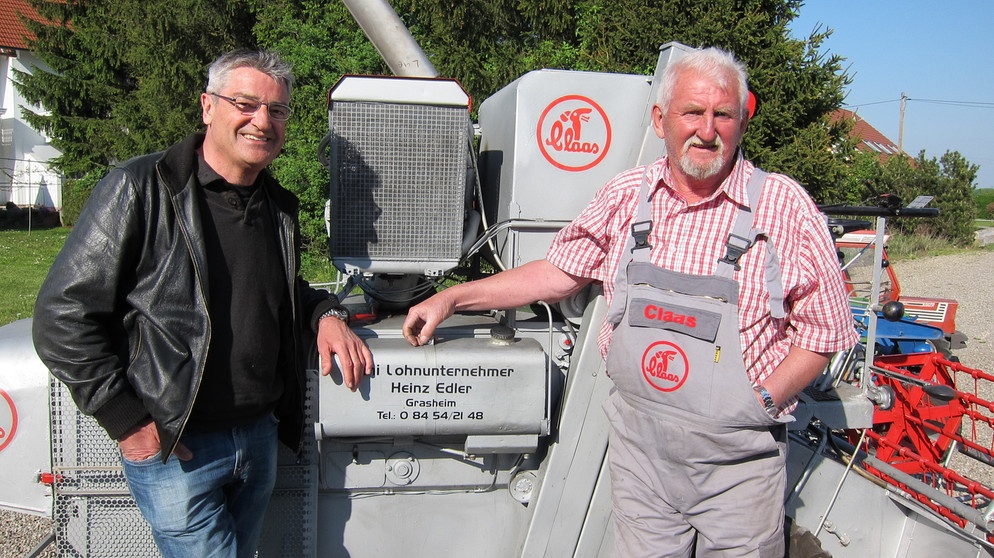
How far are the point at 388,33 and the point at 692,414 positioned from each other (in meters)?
2.37

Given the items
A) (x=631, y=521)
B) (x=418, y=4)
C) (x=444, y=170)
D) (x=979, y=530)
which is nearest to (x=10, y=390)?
(x=444, y=170)

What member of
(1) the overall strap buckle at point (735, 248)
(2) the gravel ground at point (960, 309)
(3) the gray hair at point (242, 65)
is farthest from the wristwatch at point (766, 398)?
(2) the gravel ground at point (960, 309)

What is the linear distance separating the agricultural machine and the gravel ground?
1836mm

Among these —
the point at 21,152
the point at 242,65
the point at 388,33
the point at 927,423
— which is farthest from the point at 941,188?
the point at 21,152

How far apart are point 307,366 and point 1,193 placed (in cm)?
3464

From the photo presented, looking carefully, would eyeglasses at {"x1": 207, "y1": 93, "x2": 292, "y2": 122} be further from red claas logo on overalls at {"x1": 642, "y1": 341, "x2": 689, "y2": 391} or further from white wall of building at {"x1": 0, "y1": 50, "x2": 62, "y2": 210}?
white wall of building at {"x1": 0, "y1": 50, "x2": 62, "y2": 210}

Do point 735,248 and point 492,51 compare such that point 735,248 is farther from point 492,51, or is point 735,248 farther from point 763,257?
point 492,51

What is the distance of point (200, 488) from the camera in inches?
78.6

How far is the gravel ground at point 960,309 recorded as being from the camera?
3.96 meters

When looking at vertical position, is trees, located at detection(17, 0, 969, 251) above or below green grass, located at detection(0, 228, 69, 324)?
above

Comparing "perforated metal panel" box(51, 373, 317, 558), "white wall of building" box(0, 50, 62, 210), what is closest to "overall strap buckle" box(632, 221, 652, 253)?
"perforated metal panel" box(51, 373, 317, 558)

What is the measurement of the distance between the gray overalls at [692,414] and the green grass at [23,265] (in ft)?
20.7

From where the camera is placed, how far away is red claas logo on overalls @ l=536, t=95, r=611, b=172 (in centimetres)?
266

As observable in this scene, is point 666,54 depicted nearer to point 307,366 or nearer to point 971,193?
point 307,366
